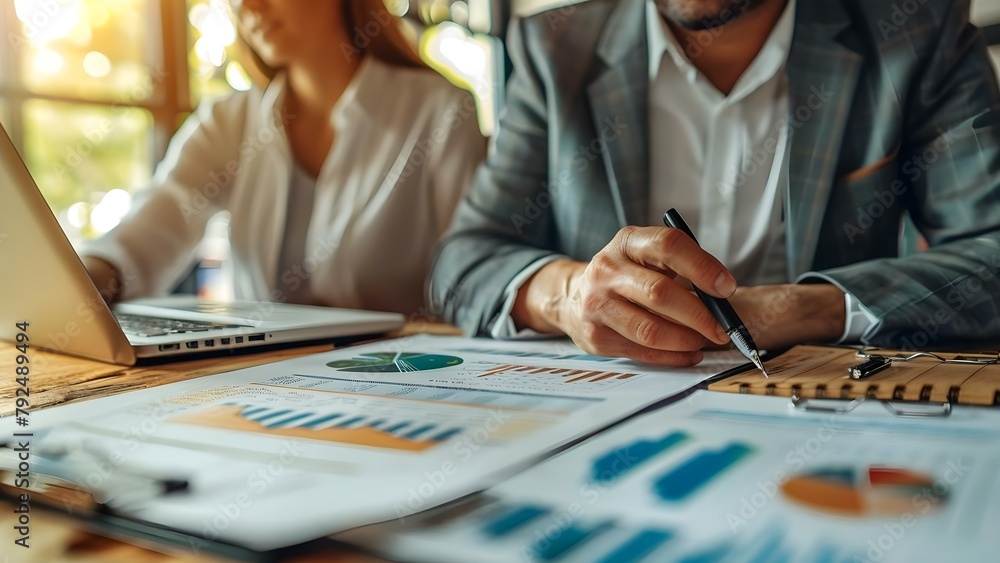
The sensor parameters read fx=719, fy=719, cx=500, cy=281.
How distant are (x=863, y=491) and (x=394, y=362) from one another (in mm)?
451

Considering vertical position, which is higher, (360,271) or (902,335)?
(360,271)

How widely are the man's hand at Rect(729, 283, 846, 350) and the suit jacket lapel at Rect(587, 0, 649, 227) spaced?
1.10 ft

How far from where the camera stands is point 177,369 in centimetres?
68

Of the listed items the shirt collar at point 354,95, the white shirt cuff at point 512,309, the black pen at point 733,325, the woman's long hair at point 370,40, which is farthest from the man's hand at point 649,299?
the woman's long hair at point 370,40

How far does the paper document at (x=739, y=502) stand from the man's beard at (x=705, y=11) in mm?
788

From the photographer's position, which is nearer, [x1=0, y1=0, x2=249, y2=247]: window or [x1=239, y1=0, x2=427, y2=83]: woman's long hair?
[x1=239, y1=0, x2=427, y2=83]: woman's long hair

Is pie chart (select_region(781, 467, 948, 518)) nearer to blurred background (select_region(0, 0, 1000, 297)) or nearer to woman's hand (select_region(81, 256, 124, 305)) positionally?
woman's hand (select_region(81, 256, 124, 305))

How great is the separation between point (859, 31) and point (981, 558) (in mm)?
966

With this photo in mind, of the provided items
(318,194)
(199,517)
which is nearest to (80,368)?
(199,517)

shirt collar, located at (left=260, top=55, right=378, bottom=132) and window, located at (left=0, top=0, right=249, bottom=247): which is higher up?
window, located at (left=0, top=0, right=249, bottom=247)

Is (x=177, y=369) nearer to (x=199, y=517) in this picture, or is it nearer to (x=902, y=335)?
(x=199, y=517)

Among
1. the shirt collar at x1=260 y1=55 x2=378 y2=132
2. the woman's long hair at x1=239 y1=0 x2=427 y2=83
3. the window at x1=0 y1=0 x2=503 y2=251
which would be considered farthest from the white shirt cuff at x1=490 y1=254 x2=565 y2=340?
the window at x1=0 y1=0 x2=503 y2=251

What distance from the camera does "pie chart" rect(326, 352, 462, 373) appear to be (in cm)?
65

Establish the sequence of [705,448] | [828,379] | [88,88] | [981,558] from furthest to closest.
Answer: [88,88], [828,379], [705,448], [981,558]
